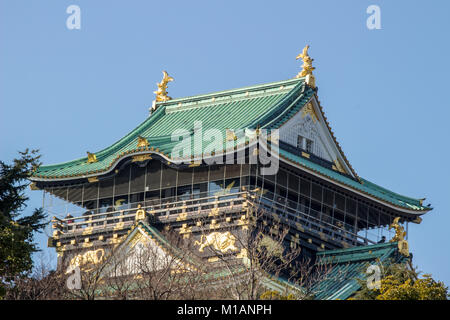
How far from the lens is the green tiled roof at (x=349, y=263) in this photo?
44.5m

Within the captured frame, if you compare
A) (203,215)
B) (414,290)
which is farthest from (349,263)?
(414,290)

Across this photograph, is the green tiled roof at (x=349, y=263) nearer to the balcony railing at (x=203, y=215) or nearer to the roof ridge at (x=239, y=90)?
the balcony railing at (x=203, y=215)

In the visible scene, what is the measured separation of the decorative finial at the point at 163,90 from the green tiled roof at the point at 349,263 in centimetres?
1399

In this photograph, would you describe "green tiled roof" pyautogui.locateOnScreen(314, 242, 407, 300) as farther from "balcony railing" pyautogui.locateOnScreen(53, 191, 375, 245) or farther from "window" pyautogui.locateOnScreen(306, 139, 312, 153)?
"window" pyautogui.locateOnScreen(306, 139, 312, 153)

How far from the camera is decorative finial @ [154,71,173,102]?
5916cm

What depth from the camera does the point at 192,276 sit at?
139ft

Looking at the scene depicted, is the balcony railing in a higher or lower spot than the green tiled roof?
higher

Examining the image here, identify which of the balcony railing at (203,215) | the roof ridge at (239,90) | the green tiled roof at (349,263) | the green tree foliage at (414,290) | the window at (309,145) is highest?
the roof ridge at (239,90)

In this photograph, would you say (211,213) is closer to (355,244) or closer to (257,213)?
(257,213)

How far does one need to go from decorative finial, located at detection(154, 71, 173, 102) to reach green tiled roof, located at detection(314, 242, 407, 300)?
551 inches

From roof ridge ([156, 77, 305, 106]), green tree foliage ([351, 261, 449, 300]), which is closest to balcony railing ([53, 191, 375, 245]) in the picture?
roof ridge ([156, 77, 305, 106])

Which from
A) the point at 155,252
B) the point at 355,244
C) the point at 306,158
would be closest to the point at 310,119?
the point at 306,158

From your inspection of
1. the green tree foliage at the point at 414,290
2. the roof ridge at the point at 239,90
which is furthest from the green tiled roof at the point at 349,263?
the roof ridge at the point at 239,90

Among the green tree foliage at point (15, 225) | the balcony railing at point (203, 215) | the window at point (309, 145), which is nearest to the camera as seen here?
the green tree foliage at point (15, 225)
